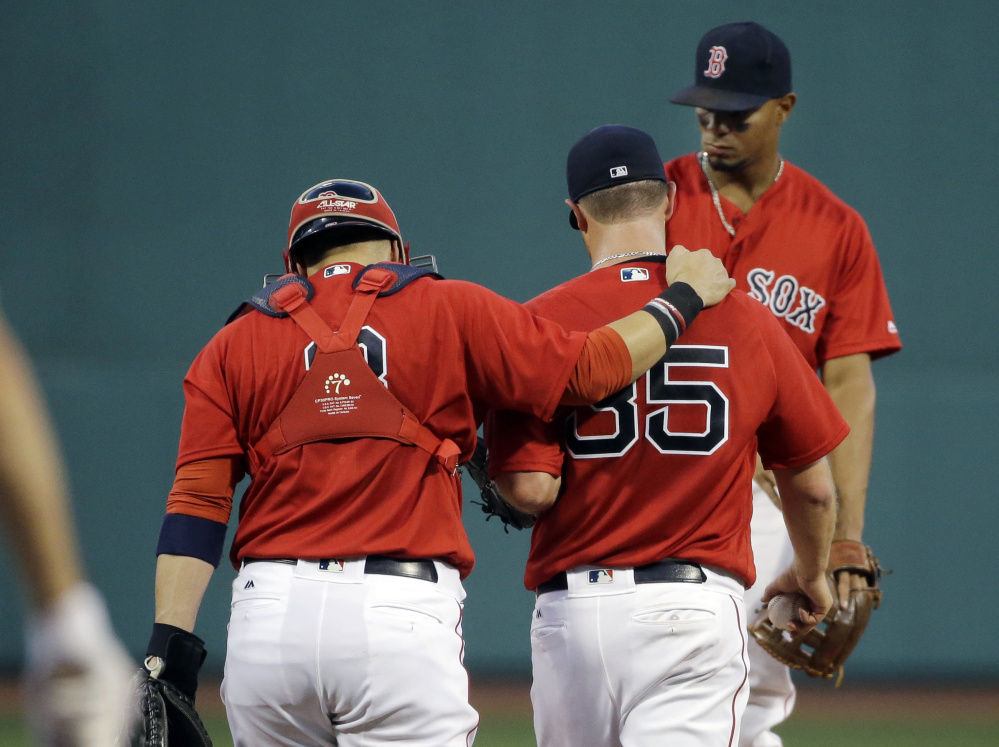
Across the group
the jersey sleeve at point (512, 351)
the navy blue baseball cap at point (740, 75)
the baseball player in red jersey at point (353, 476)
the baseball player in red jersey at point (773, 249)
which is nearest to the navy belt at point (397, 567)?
the baseball player in red jersey at point (353, 476)

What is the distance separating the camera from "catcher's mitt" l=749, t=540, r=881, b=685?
3.96 meters

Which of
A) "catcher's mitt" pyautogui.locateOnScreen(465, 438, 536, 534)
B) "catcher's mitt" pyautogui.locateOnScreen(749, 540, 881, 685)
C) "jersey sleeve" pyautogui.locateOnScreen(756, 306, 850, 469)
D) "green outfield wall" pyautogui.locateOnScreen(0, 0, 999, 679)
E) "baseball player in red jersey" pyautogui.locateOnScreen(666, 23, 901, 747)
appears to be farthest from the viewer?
"green outfield wall" pyautogui.locateOnScreen(0, 0, 999, 679)

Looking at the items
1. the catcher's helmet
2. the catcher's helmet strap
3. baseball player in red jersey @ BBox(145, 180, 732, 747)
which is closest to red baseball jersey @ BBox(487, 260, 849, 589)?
baseball player in red jersey @ BBox(145, 180, 732, 747)

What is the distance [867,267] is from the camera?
165 inches

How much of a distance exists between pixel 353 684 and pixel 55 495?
1.53m

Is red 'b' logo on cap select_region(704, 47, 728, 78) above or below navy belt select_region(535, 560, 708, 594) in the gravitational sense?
above

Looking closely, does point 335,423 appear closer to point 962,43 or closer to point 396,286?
point 396,286

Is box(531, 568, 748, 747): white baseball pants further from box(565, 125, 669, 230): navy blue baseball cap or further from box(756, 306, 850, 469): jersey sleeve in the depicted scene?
box(565, 125, 669, 230): navy blue baseball cap

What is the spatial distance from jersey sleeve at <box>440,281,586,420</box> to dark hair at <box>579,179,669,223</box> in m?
0.42

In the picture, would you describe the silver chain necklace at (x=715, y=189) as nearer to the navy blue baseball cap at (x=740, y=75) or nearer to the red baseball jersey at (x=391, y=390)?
the navy blue baseball cap at (x=740, y=75)

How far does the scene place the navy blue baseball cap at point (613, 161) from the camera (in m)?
3.10

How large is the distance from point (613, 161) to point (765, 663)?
2.00 metres

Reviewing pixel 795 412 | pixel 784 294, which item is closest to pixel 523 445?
pixel 795 412

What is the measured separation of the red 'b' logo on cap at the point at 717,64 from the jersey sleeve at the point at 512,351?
65.1 inches
